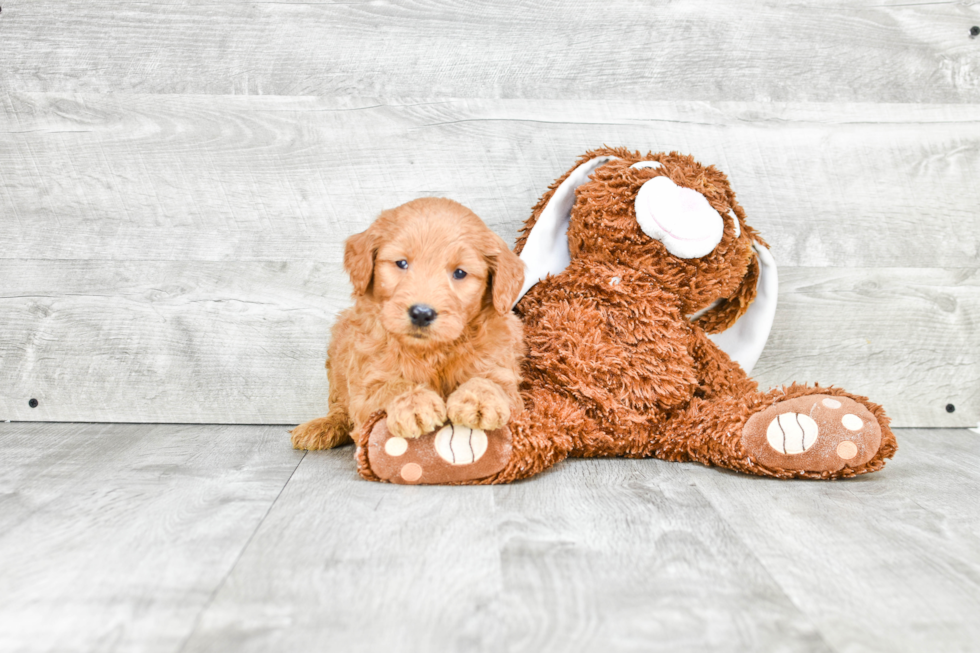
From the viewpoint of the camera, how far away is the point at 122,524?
1.28 metres

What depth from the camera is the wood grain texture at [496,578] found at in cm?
93

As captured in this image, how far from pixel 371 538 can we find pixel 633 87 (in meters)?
1.46

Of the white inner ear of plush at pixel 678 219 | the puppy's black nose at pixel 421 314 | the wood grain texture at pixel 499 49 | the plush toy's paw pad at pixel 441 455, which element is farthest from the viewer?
the wood grain texture at pixel 499 49

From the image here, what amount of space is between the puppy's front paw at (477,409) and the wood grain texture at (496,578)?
15 centimetres

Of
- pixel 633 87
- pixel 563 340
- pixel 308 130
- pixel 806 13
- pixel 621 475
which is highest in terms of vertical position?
pixel 806 13

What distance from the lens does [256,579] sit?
1.07 m

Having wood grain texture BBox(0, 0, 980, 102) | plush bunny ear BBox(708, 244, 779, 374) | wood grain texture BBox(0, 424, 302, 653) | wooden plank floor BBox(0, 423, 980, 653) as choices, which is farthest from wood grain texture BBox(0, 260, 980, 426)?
wood grain texture BBox(0, 0, 980, 102)

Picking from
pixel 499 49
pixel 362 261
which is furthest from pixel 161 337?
pixel 499 49

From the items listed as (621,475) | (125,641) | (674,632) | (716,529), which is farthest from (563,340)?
(125,641)

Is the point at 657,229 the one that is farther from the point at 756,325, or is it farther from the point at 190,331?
the point at 190,331

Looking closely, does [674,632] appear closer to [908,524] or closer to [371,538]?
[371,538]

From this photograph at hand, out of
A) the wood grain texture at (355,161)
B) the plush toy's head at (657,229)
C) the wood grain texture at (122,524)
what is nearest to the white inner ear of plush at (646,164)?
the plush toy's head at (657,229)

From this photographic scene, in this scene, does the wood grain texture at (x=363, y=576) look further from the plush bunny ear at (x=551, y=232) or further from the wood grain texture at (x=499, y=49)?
the wood grain texture at (x=499, y=49)

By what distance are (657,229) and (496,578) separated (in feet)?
3.05
